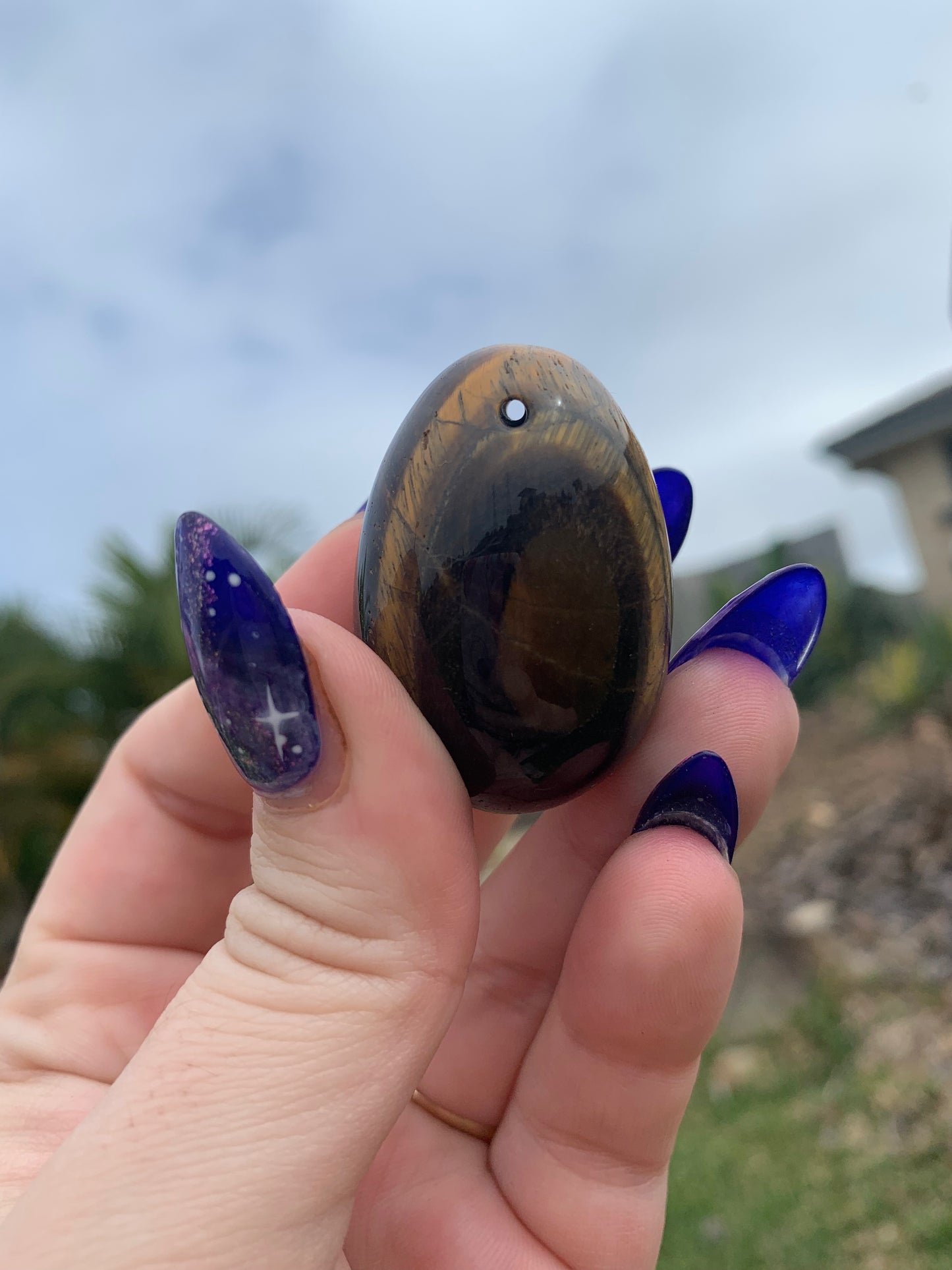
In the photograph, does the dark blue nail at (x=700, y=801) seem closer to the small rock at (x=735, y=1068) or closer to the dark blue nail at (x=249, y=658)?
the dark blue nail at (x=249, y=658)

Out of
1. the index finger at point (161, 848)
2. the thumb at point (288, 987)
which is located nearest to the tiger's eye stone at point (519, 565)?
the thumb at point (288, 987)

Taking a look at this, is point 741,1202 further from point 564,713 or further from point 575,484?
point 575,484

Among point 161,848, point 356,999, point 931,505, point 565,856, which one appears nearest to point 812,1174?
point 565,856

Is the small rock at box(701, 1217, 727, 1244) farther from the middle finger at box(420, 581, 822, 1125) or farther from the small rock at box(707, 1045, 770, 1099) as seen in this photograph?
the middle finger at box(420, 581, 822, 1125)

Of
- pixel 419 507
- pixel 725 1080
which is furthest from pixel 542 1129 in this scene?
pixel 725 1080

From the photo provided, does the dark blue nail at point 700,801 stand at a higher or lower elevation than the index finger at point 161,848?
higher

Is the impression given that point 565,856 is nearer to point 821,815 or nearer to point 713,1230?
point 713,1230
